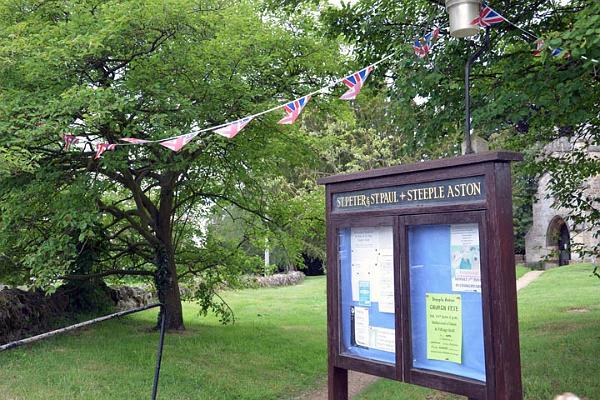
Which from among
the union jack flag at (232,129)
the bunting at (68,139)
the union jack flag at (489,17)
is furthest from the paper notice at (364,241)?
the bunting at (68,139)

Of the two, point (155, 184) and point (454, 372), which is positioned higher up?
point (155, 184)

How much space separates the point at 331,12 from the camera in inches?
352

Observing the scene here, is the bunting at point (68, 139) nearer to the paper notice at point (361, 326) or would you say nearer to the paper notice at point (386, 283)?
the paper notice at point (361, 326)

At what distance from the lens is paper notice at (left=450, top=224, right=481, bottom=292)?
380 centimetres

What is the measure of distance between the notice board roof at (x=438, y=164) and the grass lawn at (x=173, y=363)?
499 cm

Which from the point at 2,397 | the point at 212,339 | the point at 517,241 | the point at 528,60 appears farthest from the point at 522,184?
the point at 2,397

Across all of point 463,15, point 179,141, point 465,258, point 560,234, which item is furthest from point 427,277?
point 560,234

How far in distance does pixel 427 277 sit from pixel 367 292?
1.92 ft

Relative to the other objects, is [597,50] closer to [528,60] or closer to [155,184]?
[528,60]

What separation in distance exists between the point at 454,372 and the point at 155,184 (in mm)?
10183

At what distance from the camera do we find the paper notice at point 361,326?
446 centimetres

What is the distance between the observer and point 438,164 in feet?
12.8

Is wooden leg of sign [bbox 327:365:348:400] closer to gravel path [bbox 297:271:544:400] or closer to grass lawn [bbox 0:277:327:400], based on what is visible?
gravel path [bbox 297:271:544:400]

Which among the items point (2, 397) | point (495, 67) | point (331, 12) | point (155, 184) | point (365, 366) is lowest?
point (2, 397)
